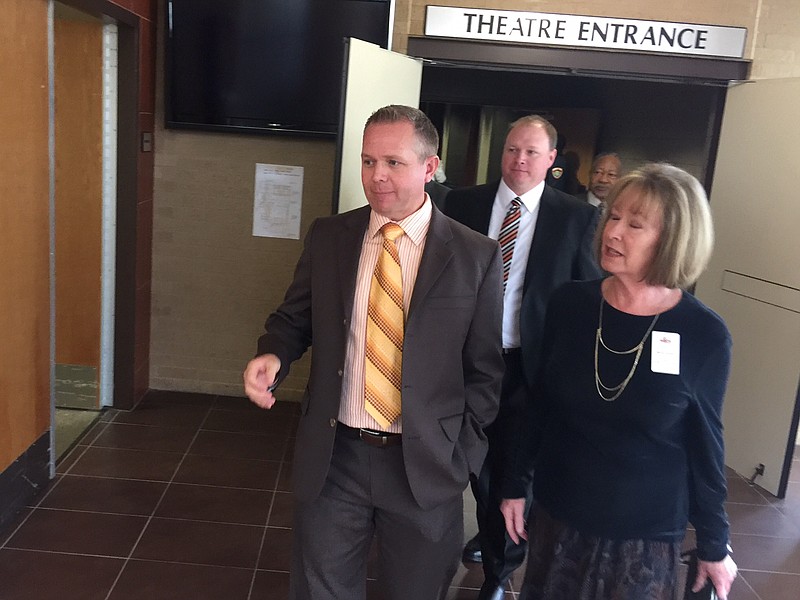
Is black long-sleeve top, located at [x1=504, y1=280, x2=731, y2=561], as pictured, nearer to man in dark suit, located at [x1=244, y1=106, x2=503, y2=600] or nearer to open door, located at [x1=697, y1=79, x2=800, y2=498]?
man in dark suit, located at [x1=244, y1=106, x2=503, y2=600]

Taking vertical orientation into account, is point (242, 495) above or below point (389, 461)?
below

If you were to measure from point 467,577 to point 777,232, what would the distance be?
2.47 m

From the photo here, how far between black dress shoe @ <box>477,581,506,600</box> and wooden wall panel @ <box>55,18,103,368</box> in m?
2.77

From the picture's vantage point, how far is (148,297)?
15.0 feet

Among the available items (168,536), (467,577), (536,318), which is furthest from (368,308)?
(168,536)

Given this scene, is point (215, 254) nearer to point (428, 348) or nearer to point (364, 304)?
point (364, 304)

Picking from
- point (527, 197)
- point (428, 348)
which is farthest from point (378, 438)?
point (527, 197)

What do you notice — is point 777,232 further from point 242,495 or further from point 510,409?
point 242,495

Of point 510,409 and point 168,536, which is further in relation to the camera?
point 168,536

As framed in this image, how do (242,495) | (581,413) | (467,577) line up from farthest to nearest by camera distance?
(242,495)
(467,577)
(581,413)

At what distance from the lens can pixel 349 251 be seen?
183 cm

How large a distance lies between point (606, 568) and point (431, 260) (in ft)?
2.69

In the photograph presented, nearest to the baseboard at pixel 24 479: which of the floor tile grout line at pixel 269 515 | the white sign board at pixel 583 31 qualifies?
the floor tile grout line at pixel 269 515

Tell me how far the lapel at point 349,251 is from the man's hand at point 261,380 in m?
0.22
